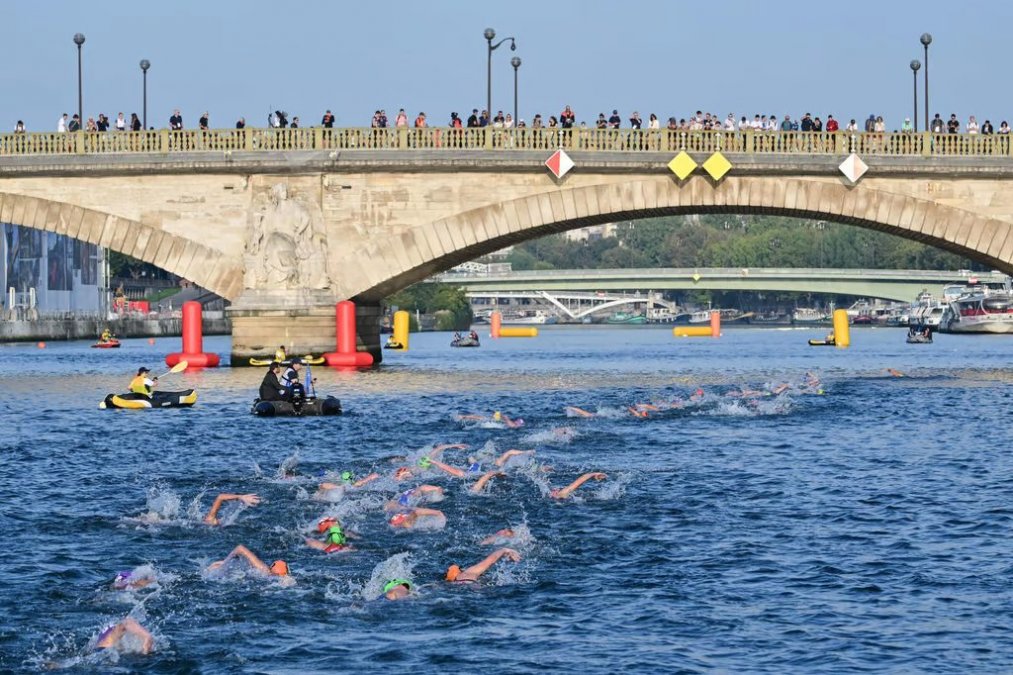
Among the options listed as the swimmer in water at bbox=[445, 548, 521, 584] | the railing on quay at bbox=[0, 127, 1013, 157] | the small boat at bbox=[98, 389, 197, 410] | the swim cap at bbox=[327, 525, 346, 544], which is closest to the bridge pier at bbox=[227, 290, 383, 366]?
the railing on quay at bbox=[0, 127, 1013, 157]

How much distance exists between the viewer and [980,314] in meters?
146

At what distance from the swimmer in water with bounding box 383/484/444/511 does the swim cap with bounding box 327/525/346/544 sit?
299 centimetres

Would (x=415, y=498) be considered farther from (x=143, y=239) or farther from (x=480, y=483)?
(x=143, y=239)

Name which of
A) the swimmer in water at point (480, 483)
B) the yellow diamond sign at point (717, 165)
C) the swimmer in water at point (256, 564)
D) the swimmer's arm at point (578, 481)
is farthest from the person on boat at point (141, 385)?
the swimmer in water at point (256, 564)

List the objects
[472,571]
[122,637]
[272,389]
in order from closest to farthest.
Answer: [122,637] → [472,571] → [272,389]

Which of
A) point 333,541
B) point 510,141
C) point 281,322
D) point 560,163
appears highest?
point 510,141

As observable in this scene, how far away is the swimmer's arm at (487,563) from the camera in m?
22.9

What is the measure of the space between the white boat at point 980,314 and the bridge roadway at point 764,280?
19.2m

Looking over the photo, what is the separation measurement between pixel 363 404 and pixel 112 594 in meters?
30.3

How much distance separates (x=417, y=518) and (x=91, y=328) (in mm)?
110882

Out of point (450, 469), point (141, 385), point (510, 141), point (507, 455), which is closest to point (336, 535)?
point (450, 469)

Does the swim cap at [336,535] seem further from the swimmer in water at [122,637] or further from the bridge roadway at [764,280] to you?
the bridge roadway at [764,280]

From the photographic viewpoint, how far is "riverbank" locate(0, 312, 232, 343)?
120 m

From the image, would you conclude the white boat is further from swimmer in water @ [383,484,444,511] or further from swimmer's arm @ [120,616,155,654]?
swimmer's arm @ [120,616,155,654]
